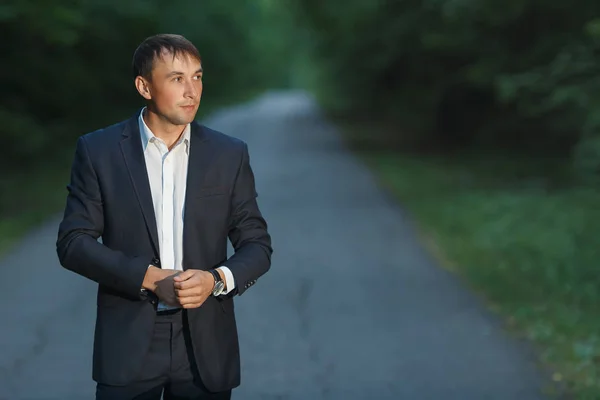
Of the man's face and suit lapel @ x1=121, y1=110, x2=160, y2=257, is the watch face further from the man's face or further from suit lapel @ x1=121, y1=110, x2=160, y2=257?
the man's face

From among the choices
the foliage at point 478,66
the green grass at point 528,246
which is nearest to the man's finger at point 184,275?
the green grass at point 528,246

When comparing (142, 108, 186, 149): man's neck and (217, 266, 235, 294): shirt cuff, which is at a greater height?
(142, 108, 186, 149): man's neck

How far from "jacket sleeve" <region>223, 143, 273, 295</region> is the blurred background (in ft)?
10.4

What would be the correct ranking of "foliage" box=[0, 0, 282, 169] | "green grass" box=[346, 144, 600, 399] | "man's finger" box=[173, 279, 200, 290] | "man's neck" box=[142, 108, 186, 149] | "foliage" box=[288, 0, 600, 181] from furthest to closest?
"foliage" box=[0, 0, 282, 169] < "foliage" box=[288, 0, 600, 181] < "green grass" box=[346, 144, 600, 399] < "man's neck" box=[142, 108, 186, 149] < "man's finger" box=[173, 279, 200, 290]

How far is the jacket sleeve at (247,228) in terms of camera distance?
10.6 feet

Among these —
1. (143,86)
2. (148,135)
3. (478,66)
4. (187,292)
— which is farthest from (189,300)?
(478,66)

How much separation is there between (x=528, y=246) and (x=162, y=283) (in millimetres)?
8690

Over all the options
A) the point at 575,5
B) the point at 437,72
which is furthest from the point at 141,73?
the point at 437,72

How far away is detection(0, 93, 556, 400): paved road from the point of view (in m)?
6.17

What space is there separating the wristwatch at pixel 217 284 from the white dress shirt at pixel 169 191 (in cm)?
2

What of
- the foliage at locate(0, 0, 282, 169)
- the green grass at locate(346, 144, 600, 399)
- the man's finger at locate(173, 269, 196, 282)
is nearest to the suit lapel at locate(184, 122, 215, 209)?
the man's finger at locate(173, 269, 196, 282)

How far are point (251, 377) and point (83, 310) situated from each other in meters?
2.38

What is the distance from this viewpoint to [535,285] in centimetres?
925

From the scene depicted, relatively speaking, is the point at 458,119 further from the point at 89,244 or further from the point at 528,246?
the point at 89,244
